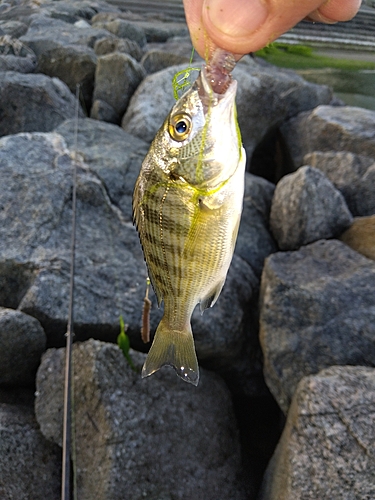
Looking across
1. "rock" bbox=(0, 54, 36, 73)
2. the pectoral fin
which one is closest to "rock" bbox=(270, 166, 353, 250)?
the pectoral fin

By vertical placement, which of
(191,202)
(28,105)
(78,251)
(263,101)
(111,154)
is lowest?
(78,251)

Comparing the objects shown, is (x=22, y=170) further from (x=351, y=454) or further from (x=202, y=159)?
(x=351, y=454)

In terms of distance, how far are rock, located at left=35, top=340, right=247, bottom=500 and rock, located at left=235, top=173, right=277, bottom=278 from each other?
1.46 metres

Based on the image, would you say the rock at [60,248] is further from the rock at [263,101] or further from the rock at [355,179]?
the rock at [263,101]

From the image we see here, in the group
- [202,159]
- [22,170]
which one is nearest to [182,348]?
[202,159]

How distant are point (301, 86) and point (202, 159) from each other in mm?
5738

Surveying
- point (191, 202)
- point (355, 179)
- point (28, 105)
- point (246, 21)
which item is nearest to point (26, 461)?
point (191, 202)

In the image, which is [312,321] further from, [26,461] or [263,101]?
[263,101]

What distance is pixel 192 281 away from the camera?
1520 millimetres

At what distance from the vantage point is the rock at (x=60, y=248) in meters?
2.97

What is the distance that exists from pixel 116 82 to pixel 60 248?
3562 mm

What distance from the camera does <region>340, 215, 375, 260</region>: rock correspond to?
354 cm

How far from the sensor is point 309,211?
3771 millimetres

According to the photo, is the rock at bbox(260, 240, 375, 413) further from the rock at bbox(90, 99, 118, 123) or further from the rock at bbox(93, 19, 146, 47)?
the rock at bbox(93, 19, 146, 47)
